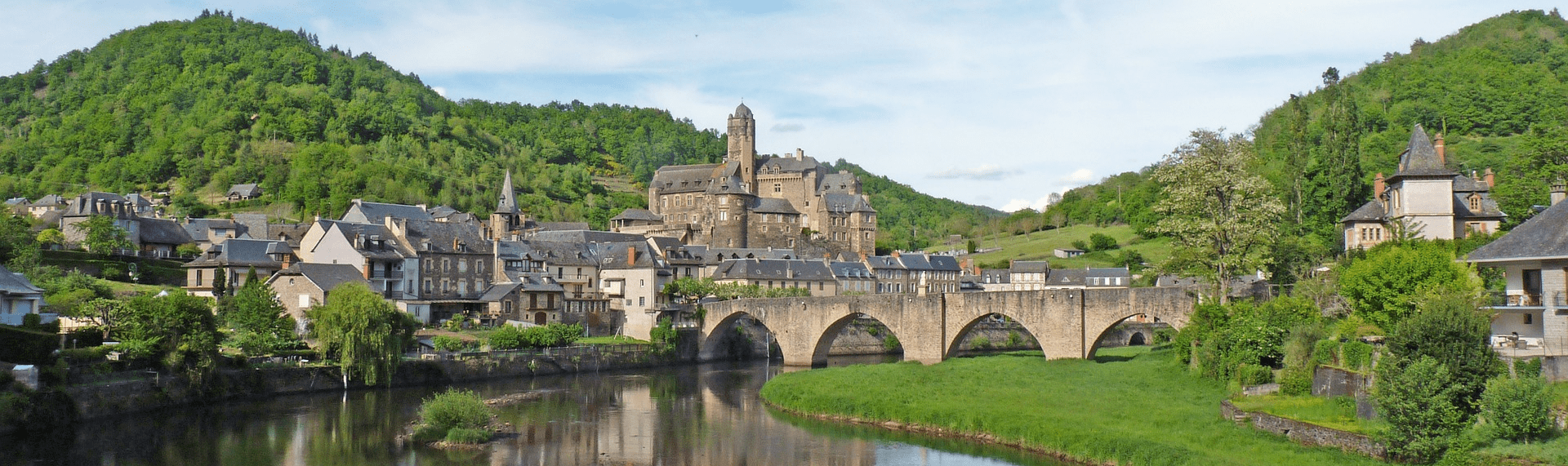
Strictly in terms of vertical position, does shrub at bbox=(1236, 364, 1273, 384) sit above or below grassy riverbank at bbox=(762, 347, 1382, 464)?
above

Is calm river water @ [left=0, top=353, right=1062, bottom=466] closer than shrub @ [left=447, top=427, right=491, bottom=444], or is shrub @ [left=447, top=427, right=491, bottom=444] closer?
calm river water @ [left=0, top=353, right=1062, bottom=466]

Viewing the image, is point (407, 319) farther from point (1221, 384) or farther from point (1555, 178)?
point (1555, 178)

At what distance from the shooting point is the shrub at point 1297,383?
30969 millimetres

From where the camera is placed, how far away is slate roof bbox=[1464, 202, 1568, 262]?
29547mm

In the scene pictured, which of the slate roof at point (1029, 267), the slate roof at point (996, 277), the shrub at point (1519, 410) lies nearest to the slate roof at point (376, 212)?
the slate roof at point (996, 277)

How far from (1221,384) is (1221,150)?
13.5 metres

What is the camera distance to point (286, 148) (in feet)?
436

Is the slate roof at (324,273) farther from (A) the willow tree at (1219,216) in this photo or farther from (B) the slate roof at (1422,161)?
(B) the slate roof at (1422,161)

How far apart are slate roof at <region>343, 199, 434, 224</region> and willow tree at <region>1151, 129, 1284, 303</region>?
56432 mm

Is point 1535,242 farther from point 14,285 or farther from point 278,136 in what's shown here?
point 278,136

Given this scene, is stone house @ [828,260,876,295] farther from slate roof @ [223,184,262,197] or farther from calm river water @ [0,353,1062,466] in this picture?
slate roof @ [223,184,262,197]

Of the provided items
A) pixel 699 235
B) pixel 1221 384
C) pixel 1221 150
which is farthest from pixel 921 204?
pixel 1221 384

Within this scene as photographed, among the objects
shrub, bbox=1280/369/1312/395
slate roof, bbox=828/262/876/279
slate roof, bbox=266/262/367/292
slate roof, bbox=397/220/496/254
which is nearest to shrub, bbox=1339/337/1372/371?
shrub, bbox=1280/369/1312/395

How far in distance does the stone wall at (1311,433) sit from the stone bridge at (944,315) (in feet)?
59.4
